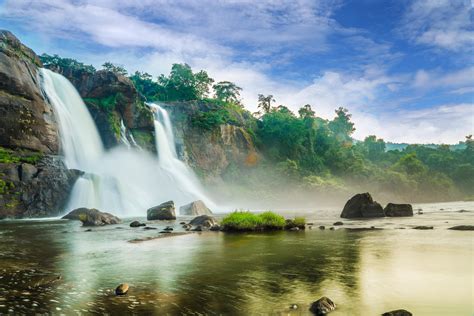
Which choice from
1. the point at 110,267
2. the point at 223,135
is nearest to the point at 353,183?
the point at 223,135

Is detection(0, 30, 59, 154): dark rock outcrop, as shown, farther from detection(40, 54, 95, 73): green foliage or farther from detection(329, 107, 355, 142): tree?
detection(329, 107, 355, 142): tree

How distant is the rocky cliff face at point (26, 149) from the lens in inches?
1251

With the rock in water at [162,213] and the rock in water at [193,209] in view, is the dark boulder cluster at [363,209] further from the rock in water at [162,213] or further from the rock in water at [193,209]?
the rock in water at [162,213]

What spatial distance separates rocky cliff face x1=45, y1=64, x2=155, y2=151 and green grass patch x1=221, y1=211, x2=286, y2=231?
32752 mm

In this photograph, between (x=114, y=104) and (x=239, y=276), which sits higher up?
(x=114, y=104)

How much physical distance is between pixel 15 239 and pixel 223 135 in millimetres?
55089

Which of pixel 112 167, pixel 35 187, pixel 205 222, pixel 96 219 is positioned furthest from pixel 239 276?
pixel 112 167

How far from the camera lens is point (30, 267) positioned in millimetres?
10250

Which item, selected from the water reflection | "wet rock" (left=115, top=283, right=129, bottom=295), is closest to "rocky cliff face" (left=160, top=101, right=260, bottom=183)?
the water reflection

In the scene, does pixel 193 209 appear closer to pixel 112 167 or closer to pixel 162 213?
pixel 162 213

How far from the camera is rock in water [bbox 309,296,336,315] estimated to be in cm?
610

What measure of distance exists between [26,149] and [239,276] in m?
33.1

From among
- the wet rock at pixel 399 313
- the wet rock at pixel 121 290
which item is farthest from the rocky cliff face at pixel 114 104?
the wet rock at pixel 399 313

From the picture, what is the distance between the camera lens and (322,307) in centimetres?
616
